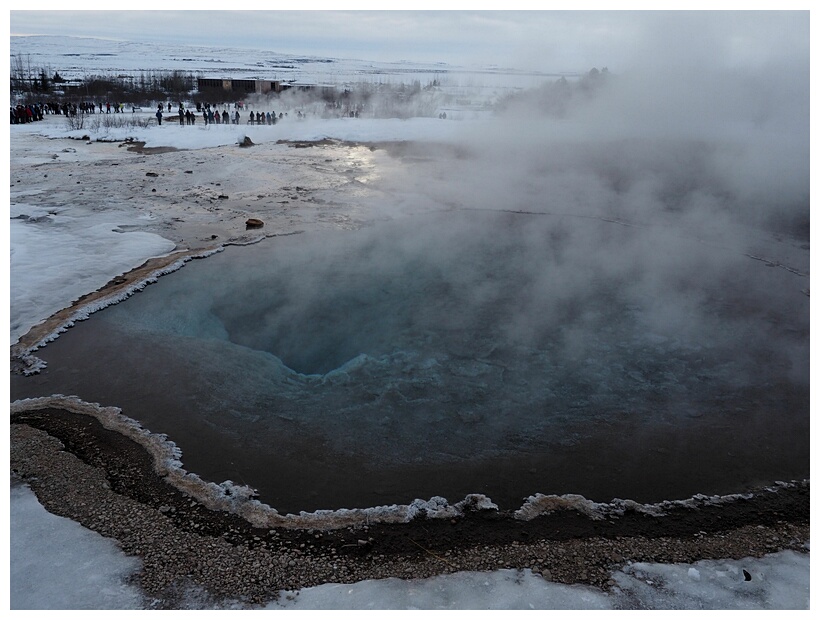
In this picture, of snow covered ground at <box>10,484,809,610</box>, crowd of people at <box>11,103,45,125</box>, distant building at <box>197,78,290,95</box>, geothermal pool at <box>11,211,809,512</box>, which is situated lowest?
snow covered ground at <box>10,484,809,610</box>

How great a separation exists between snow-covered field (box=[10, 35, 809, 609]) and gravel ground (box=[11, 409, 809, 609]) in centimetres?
8

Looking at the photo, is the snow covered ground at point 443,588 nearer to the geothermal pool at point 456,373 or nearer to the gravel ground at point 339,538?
the gravel ground at point 339,538

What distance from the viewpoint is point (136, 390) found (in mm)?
4129

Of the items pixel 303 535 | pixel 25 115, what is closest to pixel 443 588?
pixel 303 535

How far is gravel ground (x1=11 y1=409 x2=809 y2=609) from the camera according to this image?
8.71 feet

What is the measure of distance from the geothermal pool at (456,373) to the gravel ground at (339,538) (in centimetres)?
23

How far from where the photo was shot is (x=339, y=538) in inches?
114

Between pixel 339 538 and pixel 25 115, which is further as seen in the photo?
pixel 25 115

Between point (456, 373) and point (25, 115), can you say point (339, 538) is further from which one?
point (25, 115)

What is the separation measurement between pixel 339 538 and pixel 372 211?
6.33 m

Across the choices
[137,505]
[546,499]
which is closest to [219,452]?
[137,505]

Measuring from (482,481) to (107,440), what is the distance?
2391 mm

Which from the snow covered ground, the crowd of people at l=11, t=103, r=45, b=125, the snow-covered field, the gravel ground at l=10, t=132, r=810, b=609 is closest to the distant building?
the crowd of people at l=11, t=103, r=45, b=125

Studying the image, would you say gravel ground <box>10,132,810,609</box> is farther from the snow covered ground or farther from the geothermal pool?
the geothermal pool
